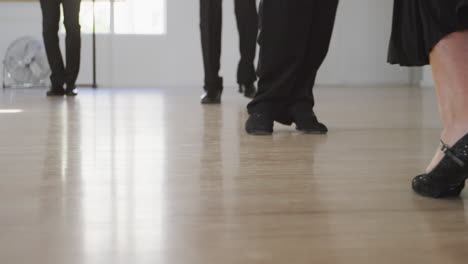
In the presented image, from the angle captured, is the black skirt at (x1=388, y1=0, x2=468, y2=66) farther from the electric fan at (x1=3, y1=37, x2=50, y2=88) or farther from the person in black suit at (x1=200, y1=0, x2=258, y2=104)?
the electric fan at (x1=3, y1=37, x2=50, y2=88)

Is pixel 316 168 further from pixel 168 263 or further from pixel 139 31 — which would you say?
pixel 139 31

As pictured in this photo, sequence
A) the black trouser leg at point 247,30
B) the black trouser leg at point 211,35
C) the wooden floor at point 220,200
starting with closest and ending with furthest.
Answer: the wooden floor at point 220,200 < the black trouser leg at point 211,35 < the black trouser leg at point 247,30

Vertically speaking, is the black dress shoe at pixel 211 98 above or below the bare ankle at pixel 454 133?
below

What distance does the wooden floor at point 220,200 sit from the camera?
748 millimetres

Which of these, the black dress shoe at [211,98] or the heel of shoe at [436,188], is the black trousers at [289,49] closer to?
the heel of shoe at [436,188]

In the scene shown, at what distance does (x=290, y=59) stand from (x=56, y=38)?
2826 mm

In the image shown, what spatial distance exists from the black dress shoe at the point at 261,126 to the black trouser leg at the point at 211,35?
4.96ft

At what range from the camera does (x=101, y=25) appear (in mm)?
6203

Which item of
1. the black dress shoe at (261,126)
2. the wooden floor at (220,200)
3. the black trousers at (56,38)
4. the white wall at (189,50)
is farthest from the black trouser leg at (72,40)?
the black dress shoe at (261,126)

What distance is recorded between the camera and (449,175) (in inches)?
40.8

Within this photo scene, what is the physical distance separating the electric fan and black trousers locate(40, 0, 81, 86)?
3.83 ft

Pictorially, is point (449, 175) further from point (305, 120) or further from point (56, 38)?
point (56, 38)

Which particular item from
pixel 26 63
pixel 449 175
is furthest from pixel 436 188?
pixel 26 63

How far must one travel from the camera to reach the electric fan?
564 centimetres
